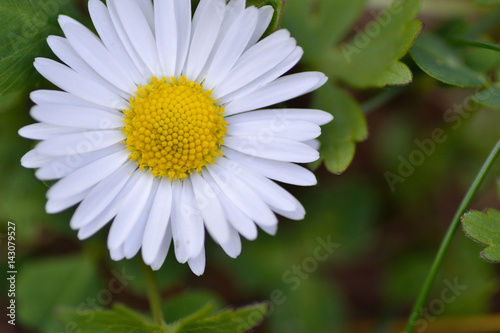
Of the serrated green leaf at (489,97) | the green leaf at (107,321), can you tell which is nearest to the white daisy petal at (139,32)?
the green leaf at (107,321)

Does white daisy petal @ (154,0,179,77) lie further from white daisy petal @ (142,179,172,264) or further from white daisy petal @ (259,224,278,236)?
white daisy petal @ (259,224,278,236)

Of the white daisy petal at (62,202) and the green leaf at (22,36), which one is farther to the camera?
the green leaf at (22,36)

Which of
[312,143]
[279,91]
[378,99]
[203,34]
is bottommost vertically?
[378,99]

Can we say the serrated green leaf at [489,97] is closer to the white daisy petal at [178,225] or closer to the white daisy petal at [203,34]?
the white daisy petal at [203,34]

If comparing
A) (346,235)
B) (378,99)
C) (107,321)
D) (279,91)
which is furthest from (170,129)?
(346,235)

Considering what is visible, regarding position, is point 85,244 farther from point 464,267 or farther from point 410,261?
point 464,267

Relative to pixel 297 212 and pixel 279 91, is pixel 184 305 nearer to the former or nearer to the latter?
pixel 297 212

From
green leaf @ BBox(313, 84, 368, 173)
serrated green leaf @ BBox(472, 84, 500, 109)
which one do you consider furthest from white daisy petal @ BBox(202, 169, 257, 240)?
serrated green leaf @ BBox(472, 84, 500, 109)
